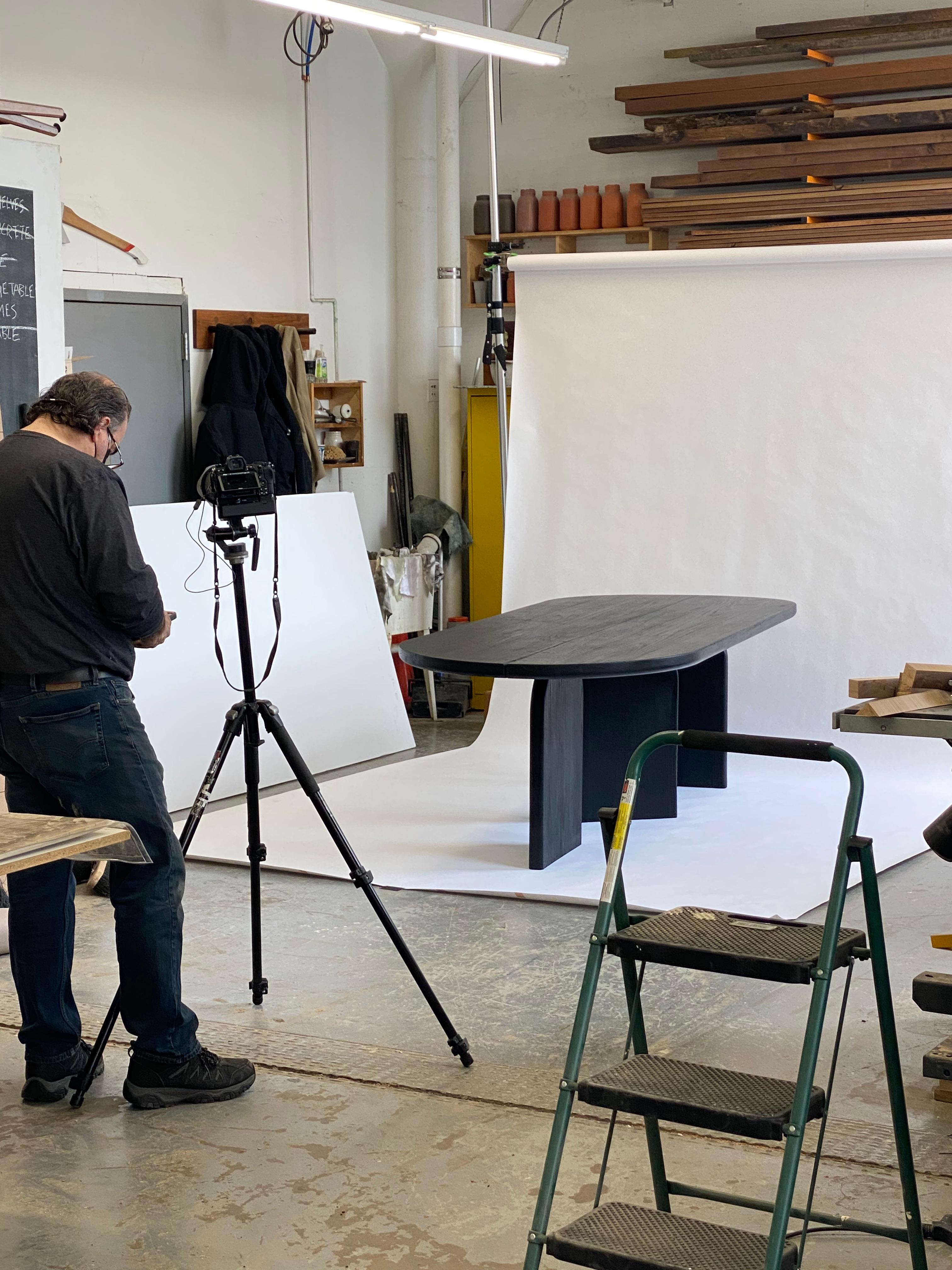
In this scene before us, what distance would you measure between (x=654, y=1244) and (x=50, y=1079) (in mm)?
1672

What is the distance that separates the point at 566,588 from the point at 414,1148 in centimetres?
431

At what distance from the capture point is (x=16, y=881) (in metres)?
3.32

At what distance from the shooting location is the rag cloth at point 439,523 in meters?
8.52

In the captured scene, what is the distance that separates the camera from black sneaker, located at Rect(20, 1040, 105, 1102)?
3344 millimetres

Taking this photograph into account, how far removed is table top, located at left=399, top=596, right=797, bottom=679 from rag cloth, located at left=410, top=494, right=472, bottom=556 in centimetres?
214

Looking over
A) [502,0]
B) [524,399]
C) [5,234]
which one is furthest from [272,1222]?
[502,0]

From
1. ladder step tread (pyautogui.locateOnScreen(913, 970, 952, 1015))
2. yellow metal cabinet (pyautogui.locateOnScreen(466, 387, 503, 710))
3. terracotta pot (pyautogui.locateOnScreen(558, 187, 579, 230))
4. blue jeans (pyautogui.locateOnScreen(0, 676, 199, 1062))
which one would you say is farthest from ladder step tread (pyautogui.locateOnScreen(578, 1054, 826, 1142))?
terracotta pot (pyautogui.locateOnScreen(558, 187, 579, 230))

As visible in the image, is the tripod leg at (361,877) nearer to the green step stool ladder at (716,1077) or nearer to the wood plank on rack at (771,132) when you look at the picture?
the green step stool ladder at (716,1077)

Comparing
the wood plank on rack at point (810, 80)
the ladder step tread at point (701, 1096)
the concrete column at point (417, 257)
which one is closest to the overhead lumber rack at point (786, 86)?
the wood plank on rack at point (810, 80)

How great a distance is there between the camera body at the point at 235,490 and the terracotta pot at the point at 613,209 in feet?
17.4

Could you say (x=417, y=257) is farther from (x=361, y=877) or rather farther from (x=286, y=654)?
(x=361, y=877)

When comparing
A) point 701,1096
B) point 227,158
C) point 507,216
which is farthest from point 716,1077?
point 507,216

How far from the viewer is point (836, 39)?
25.9 feet

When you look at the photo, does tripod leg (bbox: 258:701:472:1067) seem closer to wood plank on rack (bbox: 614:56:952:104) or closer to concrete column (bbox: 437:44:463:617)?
concrete column (bbox: 437:44:463:617)
